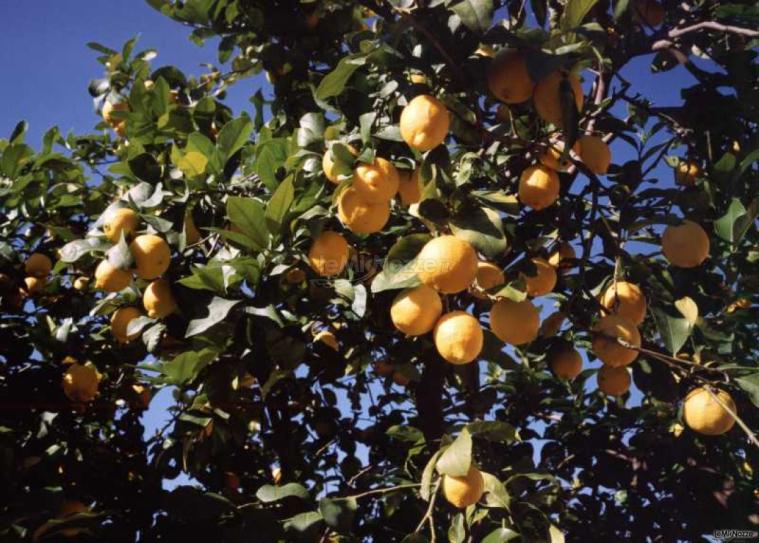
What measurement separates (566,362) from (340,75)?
1112 mm

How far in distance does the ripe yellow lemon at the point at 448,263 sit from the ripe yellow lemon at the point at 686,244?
0.69 m

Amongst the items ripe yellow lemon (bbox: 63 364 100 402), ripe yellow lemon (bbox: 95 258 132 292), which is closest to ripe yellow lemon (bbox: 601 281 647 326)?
ripe yellow lemon (bbox: 95 258 132 292)

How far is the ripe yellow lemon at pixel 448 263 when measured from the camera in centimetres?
129

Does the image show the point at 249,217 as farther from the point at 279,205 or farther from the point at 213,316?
the point at 213,316

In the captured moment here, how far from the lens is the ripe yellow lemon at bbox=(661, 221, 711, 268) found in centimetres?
162

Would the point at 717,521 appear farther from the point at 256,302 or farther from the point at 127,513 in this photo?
the point at 127,513

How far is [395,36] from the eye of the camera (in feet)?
4.27

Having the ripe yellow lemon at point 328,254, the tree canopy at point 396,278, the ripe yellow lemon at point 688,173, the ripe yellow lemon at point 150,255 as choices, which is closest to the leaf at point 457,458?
the tree canopy at point 396,278

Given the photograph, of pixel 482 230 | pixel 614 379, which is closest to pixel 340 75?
pixel 482 230

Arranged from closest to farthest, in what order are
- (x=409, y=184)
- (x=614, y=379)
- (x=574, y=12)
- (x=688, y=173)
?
(x=574, y=12) → (x=409, y=184) → (x=614, y=379) → (x=688, y=173)

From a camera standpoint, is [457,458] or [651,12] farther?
[651,12]

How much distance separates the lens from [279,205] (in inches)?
60.9

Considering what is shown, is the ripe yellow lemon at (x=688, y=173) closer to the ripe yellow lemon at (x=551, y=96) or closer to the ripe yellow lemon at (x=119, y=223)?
the ripe yellow lemon at (x=551, y=96)

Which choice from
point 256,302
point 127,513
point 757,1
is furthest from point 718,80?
point 127,513
